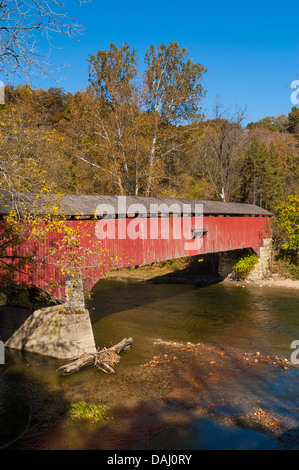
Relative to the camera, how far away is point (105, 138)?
2262 centimetres

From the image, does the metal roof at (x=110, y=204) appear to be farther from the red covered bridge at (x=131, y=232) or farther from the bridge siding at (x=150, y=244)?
the bridge siding at (x=150, y=244)

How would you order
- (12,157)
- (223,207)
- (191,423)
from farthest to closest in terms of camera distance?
(223,207), (191,423), (12,157)

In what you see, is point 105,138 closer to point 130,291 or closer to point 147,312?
point 130,291

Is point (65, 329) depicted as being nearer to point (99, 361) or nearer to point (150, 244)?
point (99, 361)

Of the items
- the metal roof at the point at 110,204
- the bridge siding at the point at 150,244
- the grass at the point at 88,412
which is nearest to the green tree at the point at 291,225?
the bridge siding at the point at 150,244

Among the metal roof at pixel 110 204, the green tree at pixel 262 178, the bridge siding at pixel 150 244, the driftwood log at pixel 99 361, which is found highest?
the green tree at pixel 262 178

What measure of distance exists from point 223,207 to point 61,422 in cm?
1451

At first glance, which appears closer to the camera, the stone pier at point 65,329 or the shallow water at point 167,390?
the shallow water at point 167,390

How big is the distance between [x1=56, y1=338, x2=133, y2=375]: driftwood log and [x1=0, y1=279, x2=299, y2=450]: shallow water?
0.59ft

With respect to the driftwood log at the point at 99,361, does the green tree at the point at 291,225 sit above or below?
above

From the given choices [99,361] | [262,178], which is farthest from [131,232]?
[262,178]

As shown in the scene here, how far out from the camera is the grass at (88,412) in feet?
22.3

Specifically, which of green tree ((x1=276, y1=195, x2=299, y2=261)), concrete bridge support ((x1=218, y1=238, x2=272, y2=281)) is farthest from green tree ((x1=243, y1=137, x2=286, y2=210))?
concrete bridge support ((x1=218, y1=238, x2=272, y2=281))
